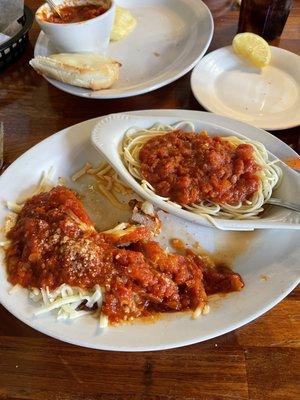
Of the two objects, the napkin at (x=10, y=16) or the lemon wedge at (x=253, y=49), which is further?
the napkin at (x=10, y=16)

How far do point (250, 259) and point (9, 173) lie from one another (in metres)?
0.82

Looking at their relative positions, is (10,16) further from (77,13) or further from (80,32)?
(80,32)

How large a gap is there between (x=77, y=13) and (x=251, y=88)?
858mm

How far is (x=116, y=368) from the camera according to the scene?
1094mm

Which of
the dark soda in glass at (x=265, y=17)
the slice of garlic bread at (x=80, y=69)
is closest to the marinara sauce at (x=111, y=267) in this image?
the slice of garlic bread at (x=80, y=69)

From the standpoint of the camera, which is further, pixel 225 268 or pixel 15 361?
pixel 225 268

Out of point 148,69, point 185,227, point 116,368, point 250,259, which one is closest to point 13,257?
point 116,368

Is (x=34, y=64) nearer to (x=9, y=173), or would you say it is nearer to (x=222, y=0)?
(x=9, y=173)

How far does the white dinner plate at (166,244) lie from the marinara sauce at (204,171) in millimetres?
102

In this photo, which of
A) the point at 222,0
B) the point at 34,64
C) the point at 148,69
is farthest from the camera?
the point at 222,0

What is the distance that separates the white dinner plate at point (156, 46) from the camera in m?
1.72

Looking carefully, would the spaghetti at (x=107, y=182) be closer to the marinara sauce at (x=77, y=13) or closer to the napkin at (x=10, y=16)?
the marinara sauce at (x=77, y=13)

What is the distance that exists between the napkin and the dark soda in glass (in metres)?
1.05

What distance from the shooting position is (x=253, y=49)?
1.83 m
